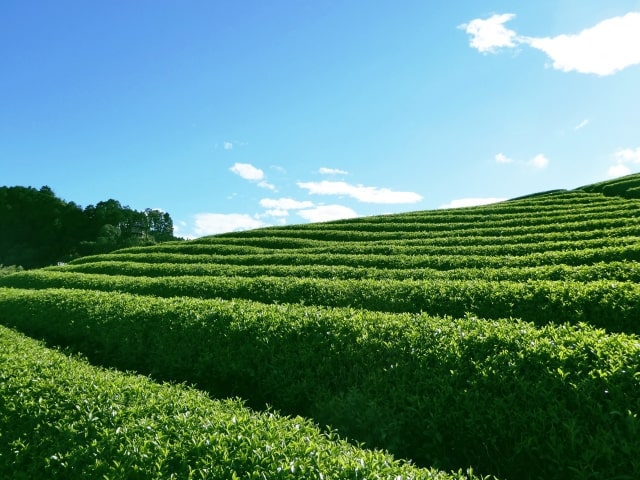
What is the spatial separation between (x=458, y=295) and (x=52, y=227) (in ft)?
286

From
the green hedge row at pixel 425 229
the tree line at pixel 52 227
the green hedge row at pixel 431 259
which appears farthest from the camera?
the tree line at pixel 52 227

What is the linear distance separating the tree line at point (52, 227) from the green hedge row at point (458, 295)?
217 feet

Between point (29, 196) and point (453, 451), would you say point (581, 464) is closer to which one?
point (453, 451)

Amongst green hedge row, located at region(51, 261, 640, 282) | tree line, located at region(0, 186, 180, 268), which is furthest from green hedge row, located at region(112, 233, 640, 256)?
tree line, located at region(0, 186, 180, 268)

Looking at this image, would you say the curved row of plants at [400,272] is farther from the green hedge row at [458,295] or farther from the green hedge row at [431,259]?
the green hedge row at [458,295]

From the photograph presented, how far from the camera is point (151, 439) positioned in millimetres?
5730

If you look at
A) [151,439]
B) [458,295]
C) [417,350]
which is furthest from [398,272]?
[151,439]

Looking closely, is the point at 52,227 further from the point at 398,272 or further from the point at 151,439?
the point at 151,439

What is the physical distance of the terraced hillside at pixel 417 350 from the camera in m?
5.95

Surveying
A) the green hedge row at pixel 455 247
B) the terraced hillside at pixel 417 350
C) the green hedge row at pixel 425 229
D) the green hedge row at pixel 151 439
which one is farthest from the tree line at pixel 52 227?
the green hedge row at pixel 151 439

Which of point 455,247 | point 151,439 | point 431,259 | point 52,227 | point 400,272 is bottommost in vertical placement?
point 151,439

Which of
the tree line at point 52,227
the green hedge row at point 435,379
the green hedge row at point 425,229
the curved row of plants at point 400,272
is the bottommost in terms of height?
the green hedge row at point 435,379

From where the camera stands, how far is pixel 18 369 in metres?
8.96

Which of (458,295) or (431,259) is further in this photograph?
(431,259)
